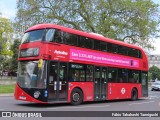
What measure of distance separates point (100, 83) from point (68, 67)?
3463 mm

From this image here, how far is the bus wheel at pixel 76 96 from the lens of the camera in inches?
738

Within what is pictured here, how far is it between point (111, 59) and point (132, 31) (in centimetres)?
1958

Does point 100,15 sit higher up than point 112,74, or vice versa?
point 100,15

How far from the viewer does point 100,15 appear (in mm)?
40688

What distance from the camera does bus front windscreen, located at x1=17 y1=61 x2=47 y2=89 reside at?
1681cm

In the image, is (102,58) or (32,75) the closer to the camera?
(32,75)

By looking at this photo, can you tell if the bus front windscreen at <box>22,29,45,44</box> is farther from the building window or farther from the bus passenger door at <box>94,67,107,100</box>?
the building window

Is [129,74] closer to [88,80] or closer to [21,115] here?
[88,80]

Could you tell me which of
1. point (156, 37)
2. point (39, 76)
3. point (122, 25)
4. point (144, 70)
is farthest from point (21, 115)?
point (156, 37)

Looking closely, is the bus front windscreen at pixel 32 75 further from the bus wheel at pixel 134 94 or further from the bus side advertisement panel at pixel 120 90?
the bus wheel at pixel 134 94

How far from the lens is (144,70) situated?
1057 inches

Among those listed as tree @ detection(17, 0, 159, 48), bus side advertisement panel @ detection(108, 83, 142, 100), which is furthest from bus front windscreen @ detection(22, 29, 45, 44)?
tree @ detection(17, 0, 159, 48)

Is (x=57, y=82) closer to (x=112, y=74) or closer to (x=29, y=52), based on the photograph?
(x=29, y=52)

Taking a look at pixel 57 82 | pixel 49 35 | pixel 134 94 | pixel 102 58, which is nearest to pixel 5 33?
pixel 134 94
